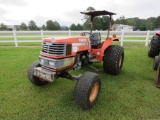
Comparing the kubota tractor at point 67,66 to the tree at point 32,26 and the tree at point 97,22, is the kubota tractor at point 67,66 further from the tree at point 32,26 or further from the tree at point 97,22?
the tree at point 32,26

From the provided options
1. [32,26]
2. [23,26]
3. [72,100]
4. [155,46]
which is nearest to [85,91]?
[72,100]

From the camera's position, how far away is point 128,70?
15.4ft

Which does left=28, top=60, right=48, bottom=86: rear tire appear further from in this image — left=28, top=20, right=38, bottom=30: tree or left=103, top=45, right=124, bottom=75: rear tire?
left=28, top=20, right=38, bottom=30: tree

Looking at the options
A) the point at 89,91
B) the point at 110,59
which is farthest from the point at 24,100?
the point at 110,59

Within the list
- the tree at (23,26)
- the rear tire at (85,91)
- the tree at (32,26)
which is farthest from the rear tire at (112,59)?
the tree at (23,26)

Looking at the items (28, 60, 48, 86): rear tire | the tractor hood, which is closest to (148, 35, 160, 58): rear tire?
the tractor hood

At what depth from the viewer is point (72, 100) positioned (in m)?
2.93

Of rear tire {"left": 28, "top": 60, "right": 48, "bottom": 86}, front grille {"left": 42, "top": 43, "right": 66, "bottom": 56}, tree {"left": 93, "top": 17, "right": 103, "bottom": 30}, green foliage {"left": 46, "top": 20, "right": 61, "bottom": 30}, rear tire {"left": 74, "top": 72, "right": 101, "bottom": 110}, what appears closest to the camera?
rear tire {"left": 74, "top": 72, "right": 101, "bottom": 110}

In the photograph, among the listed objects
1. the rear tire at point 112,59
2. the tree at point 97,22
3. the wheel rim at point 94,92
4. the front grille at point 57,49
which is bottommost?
the wheel rim at point 94,92

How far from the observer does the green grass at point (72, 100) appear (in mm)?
2473

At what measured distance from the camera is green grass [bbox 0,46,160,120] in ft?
8.11

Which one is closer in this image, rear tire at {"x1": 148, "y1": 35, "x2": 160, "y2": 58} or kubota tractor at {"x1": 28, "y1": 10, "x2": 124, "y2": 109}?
kubota tractor at {"x1": 28, "y1": 10, "x2": 124, "y2": 109}

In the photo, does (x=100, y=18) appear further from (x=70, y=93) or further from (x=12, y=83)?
(x=12, y=83)

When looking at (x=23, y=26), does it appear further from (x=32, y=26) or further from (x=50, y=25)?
(x=50, y=25)
